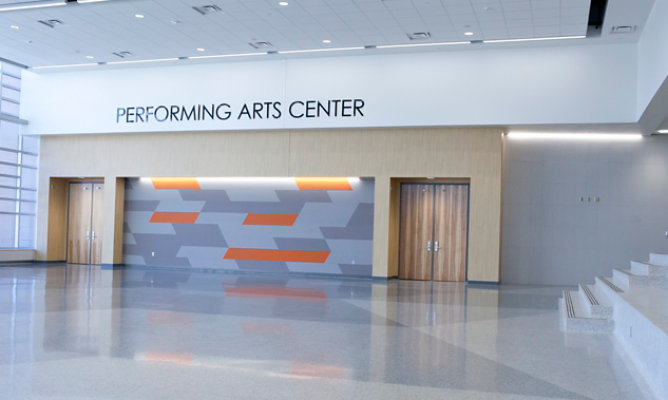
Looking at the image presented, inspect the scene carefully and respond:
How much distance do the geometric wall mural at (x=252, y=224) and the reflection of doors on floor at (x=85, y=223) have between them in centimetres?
117

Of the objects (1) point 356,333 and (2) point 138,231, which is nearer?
(1) point 356,333

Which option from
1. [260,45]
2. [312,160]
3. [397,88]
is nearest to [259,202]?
[312,160]

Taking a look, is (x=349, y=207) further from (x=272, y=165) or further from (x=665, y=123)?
(x=665, y=123)

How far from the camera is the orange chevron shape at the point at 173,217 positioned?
61.5 ft

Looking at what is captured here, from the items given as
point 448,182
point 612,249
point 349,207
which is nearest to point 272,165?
point 349,207

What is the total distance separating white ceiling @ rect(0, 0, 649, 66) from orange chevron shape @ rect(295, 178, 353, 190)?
361 cm

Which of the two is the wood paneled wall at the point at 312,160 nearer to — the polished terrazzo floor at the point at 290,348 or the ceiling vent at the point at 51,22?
the polished terrazzo floor at the point at 290,348

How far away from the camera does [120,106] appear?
18.7 meters

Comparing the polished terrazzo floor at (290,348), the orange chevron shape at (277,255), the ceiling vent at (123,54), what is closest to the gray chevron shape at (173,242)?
the orange chevron shape at (277,255)

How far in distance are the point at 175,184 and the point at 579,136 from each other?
439 inches

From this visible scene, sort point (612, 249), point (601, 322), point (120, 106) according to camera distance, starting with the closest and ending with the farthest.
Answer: point (601, 322)
point (612, 249)
point (120, 106)

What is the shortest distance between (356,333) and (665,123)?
419 inches

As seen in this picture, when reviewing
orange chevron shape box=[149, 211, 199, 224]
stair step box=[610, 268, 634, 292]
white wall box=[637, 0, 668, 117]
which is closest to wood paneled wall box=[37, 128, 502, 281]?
orange chevron shape box=[149, 211, 199, 224]

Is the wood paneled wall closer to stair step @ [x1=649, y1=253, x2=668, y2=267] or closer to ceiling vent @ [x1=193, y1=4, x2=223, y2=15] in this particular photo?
stair step @ [x1=649, y1=253, x2=668, y2=267]
